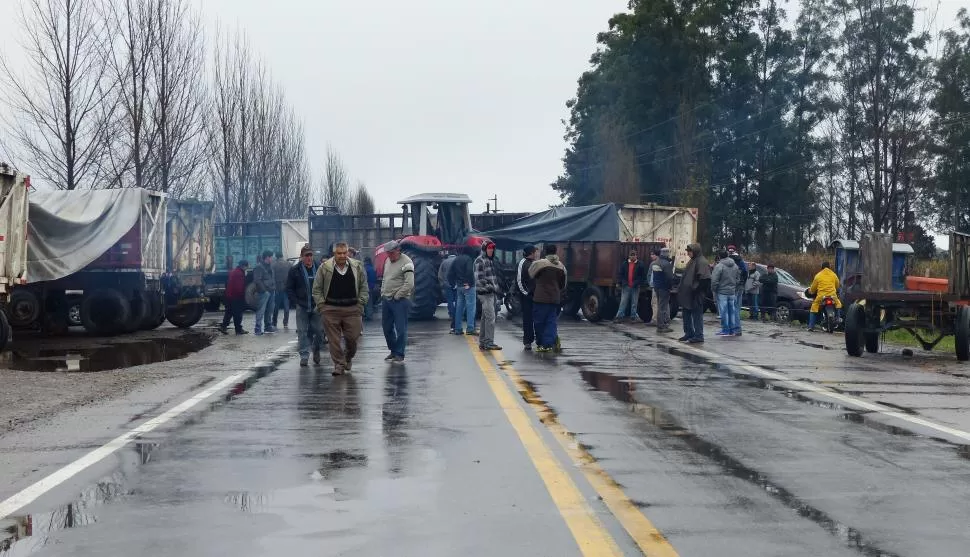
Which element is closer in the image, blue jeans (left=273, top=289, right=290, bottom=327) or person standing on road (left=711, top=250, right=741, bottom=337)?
person standing on road (left=711, top=250, right=741, bottom=337)

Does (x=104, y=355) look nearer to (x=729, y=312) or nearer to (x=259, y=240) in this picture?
(x=729, y=312)

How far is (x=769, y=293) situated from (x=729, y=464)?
84.8 feet

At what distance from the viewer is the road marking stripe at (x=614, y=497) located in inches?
246

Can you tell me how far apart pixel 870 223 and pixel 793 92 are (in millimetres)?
8237

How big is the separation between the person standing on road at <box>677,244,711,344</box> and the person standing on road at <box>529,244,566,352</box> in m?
4.04

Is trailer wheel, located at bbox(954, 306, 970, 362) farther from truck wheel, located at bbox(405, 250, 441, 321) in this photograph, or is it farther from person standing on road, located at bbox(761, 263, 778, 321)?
person standing on road, located at bbox(761, 263, 778, 321)

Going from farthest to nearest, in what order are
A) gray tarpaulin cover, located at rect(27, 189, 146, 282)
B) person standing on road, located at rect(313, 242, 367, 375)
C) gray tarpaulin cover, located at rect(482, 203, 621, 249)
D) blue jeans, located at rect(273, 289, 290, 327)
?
1. gray tarpaulin cover, located at rect(482, 203, 621, 249)
2. blue jeans, located at rect(273, 289, 290, 327)
3. gray tarpaulin cover, located at rect(27, 189, 146, 282)
4. person standing on road, located at rect(313, 242, 367, 375)

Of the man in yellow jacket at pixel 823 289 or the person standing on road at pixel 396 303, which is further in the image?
the man in yellow jacket at pixel 823 289

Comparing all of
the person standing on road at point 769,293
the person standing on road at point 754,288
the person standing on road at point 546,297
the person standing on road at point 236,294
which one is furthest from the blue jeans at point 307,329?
the person standing on road at point 769,293

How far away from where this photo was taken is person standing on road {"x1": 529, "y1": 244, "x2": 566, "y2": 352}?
1903 cm

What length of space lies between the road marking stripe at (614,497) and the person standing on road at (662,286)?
1428 cm

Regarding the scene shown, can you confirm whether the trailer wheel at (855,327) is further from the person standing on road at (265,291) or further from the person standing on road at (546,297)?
the person standing on road at (265,291)

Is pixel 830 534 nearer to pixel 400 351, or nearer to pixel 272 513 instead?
pixel 272 513

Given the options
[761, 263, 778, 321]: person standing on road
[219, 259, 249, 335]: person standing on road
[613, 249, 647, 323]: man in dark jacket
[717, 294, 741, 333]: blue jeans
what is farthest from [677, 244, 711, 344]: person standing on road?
[761, 263, 778, 321]: person standing on road
